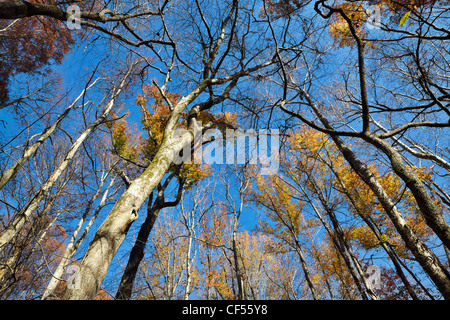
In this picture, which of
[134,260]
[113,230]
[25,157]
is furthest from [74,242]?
[113,230]

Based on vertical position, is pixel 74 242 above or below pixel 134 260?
above

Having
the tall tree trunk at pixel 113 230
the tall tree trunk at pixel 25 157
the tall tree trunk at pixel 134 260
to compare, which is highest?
the tall tree trunk at pixel 25 157

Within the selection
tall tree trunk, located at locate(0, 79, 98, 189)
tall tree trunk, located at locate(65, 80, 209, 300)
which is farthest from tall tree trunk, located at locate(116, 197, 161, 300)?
tall tree trunk, located at locate(0, 79, 98, 189)

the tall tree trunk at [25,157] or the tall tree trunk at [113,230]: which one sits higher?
the tall tree trunk at [25,157]

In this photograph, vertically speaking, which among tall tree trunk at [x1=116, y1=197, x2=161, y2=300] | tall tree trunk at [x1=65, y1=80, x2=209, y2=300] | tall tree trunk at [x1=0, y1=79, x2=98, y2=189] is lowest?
tall tree trunk at [x1=65, y1=80, x2=209, y2=300]

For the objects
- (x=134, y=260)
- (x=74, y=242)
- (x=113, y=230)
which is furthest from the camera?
(x=74, y=242)

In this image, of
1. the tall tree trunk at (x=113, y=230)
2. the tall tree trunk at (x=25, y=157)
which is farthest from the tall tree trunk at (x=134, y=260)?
the tall tree trunk at (x=25, y=157)

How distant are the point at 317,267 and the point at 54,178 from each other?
41.5ft

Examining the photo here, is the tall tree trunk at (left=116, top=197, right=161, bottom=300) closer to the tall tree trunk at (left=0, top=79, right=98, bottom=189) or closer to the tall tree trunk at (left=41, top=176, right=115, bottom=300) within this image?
the tall tree trunk at (left=41, top=176, right=115, bottom=300)

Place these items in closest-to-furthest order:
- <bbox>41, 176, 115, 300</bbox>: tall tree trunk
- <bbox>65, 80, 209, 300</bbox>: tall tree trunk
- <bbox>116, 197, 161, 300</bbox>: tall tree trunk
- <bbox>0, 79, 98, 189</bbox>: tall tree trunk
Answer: <bbox>65, 80, 209, 300</bbox>: tall tree trunk < <bbox>0, 79, 98, 189</bbox>: tall tree trunk < <bbox>116, 197, 161, 300</bbox>: tall tree trunk < <bbox>41, 176, 115, 300</bbox>: tall tree trunk

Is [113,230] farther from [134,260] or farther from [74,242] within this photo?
[74,242]

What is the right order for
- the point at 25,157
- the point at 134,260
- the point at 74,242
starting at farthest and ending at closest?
the point at 74,242
the point at 134,260
the point at 25,157

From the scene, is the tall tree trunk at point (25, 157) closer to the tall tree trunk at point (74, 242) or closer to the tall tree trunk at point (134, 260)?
the tall tree trunk at point (134, 260)

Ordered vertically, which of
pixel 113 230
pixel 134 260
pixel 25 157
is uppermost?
pixel 25 157
